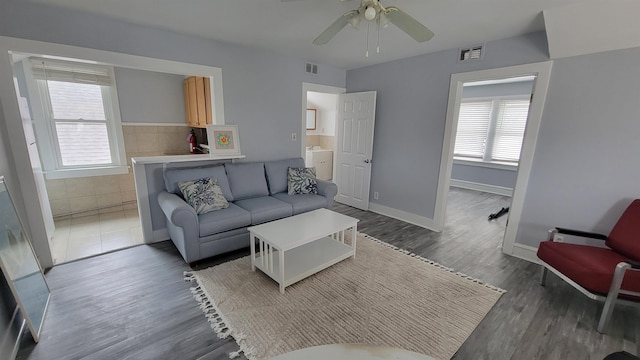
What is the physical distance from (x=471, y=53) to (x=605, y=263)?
8.24 ft

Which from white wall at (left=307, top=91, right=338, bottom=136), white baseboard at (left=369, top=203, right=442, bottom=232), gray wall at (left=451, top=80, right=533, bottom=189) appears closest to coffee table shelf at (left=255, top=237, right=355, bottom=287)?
white baseboard at (left=369, top=203, right=442, bottom=232)

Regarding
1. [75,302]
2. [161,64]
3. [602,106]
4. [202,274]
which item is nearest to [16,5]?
[161,64]

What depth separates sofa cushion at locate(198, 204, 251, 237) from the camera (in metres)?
2.57

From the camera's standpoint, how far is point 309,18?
2.43 meters

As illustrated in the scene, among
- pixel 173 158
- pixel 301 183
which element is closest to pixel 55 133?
pixel 173 158

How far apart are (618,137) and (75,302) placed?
16.0 feet

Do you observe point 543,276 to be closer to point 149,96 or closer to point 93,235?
point 93,235

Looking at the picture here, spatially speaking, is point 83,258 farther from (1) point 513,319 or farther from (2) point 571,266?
(2) point 571,266

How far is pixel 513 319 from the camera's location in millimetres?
2012

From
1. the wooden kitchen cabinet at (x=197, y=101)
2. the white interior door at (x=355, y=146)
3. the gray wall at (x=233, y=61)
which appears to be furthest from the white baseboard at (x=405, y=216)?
the wooden kitchen cabinet at (x=197, y=101)

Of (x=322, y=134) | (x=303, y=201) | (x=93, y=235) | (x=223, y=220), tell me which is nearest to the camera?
(x=223, y=220)

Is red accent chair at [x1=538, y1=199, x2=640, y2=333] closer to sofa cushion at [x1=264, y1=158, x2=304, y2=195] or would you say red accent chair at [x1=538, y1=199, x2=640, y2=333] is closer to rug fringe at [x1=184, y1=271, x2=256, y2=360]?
rug fringe at [x1=184, y1=271, x2=256, y2=360]

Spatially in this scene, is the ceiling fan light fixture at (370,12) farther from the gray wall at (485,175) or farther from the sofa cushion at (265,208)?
the gray wall at (485,175)

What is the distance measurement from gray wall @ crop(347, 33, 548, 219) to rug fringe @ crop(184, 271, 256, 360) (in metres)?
3.03
